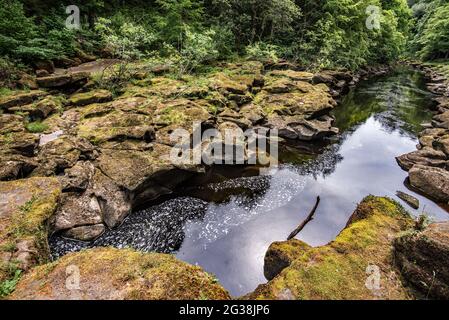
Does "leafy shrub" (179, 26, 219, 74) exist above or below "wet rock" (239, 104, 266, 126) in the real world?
above

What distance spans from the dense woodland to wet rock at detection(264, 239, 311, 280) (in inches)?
482

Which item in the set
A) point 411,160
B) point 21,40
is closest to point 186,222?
point 411,160

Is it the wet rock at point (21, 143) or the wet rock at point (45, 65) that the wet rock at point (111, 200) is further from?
the wet rock at point (45, 65)

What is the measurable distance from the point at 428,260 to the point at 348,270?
1.35m

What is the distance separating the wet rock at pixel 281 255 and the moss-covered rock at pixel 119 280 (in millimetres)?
2943

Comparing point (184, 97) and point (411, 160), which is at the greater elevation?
point (184, 97)

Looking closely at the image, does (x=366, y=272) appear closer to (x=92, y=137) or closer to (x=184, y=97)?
(x=92, y=137)

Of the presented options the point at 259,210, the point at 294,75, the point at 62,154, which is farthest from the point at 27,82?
the point at 294,75

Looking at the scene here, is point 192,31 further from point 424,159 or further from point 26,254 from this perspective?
point 26,254

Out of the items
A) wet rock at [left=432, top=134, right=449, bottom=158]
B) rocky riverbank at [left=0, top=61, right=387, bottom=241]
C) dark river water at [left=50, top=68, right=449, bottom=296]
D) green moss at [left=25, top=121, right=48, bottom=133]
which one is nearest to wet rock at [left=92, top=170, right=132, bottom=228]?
rocky riverbank at [left=0, top=61, right=387, bottom=241]

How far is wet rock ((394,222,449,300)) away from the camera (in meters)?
4.71

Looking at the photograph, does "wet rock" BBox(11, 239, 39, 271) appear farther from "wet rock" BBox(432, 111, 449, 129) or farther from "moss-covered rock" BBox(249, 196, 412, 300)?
"wet rock" BBox(432, 111, 449, 129)
